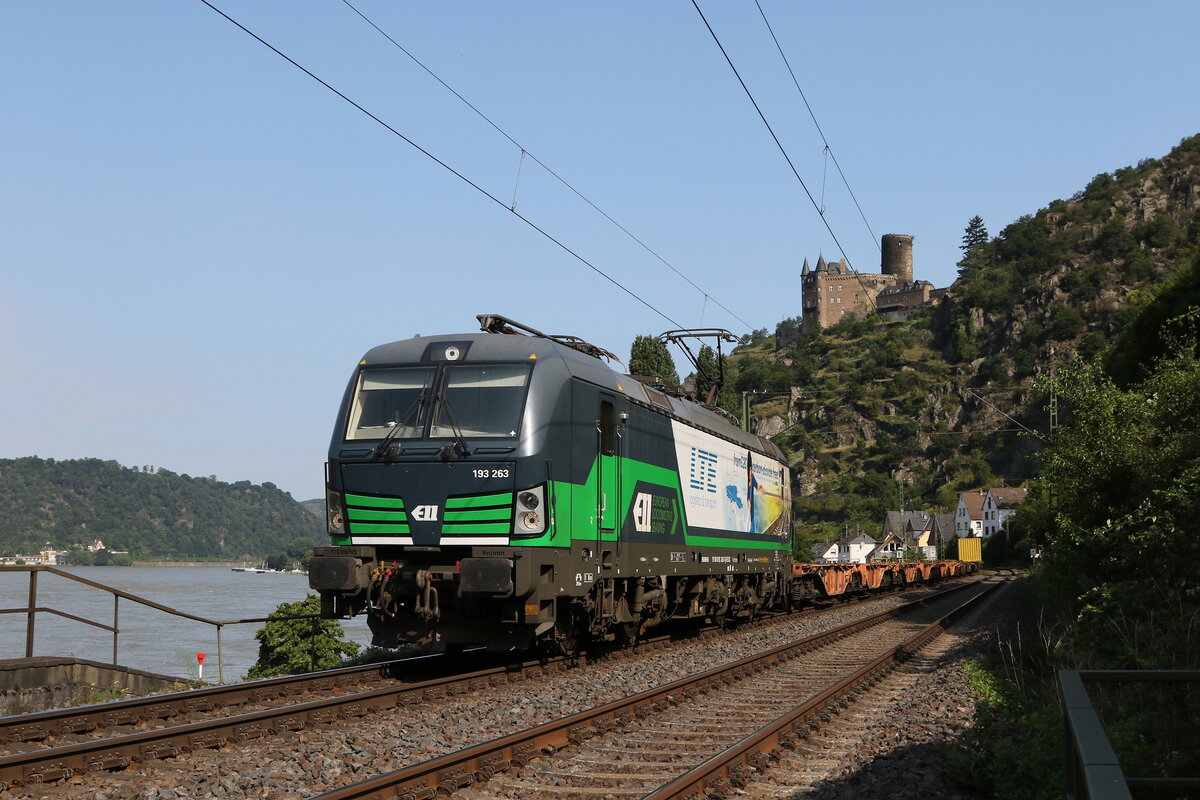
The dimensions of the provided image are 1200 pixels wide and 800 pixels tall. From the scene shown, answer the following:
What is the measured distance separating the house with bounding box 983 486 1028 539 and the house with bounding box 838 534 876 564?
44.8 ft

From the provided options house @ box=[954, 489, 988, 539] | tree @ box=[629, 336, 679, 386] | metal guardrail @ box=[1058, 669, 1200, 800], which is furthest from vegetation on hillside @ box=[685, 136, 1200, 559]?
metal guardrail @ box=[1058, 669, 1200, 800]

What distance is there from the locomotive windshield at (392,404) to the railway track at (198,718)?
282cm

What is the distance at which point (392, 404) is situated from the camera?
13.2 meters

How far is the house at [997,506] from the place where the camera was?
123438mm

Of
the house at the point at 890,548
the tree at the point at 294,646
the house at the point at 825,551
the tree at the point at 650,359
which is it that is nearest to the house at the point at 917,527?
the house at the point at 825,551

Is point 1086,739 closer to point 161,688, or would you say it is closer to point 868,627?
point 161,688

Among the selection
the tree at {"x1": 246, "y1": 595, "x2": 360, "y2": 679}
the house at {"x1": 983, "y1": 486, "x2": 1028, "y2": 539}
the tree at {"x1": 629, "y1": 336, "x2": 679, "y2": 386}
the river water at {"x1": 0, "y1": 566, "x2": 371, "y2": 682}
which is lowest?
the river water at {"x1": 0, "y1": 566, "x2": 371, "y2": 682}

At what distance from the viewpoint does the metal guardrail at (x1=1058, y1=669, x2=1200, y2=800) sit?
9.15 ft

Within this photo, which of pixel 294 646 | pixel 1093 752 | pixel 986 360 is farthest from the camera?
pixel 986 360

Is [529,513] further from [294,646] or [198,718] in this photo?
[294,646]

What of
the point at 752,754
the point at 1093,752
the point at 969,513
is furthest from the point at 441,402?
the point at 969,513

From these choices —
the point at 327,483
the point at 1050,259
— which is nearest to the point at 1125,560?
the point at 327,483

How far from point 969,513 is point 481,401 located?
438ft

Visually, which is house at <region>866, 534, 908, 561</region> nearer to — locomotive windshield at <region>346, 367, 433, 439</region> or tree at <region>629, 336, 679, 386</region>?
tree at <region>629, 336, 679, 386</region>
